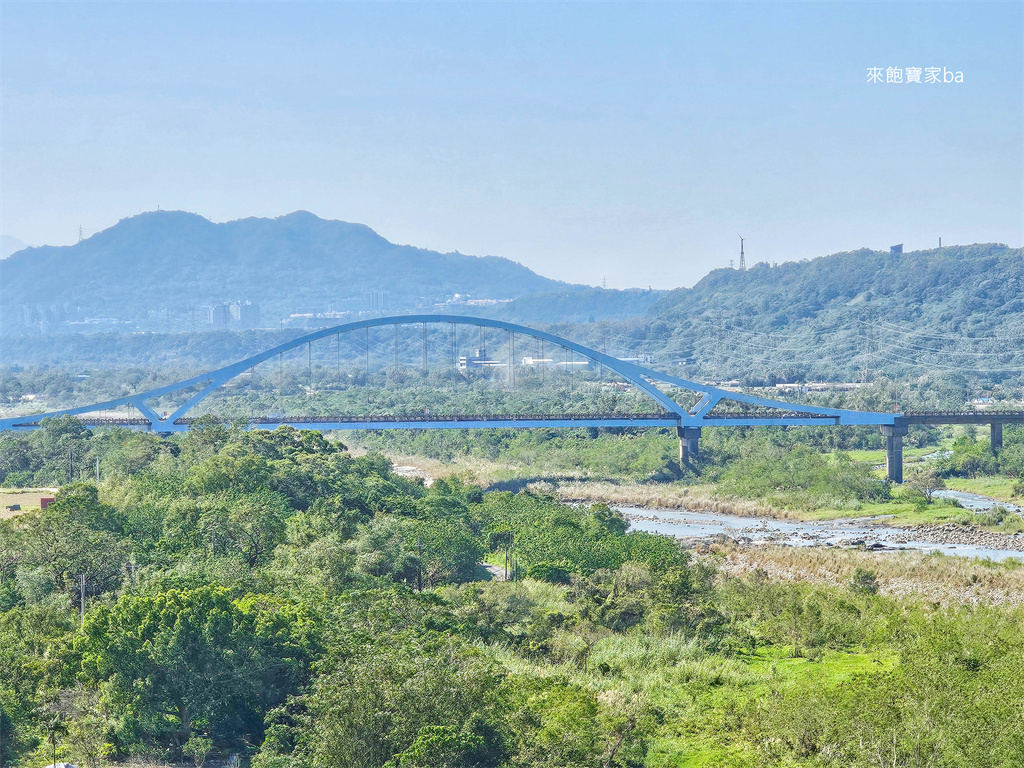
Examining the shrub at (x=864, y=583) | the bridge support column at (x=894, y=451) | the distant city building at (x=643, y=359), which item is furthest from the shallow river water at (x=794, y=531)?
the distant city building at (x=643, y=359)

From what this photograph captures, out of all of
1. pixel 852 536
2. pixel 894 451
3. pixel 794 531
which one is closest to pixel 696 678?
pixel 852 536

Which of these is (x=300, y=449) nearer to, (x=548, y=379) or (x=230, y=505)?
(x=230, y=505)

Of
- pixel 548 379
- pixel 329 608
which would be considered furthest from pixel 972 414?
pixel 548 379

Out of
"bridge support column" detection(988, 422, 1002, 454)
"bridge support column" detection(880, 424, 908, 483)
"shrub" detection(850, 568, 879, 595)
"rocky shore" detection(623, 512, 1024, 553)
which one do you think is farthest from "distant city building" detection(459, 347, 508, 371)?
"shrub" detection(850, 568, 879, 595)

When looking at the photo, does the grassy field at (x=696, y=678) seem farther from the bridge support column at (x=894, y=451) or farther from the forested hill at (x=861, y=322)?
the forested hill at (x=861, y=322)

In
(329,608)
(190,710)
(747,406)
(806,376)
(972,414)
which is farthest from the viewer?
(806,376)

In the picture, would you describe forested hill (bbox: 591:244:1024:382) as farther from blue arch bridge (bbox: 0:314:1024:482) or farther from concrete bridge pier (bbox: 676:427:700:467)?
concrete bridge pier (bbox: 676:427:700:467)

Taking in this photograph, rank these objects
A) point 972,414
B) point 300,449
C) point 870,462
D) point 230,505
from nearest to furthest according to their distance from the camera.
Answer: point 230,505 → point 300,449 → point 972,414 → point 870,462
